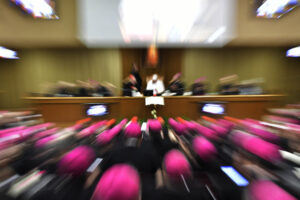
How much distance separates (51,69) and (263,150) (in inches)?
173

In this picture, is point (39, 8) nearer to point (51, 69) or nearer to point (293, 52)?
point (51, 69)

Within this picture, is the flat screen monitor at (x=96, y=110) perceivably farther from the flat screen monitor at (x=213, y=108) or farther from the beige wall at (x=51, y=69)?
the beige wall at (x=51, y=69)

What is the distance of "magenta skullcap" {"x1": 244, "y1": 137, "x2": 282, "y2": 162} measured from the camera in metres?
0.32

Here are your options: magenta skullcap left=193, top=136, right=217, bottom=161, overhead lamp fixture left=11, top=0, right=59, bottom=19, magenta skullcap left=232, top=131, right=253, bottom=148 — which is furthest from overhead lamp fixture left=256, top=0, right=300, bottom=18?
overhead lamp fixture left=11, top=0, right=59, bottom=19

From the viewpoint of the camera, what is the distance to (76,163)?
0.31m

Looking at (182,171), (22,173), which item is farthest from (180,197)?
(22,173)

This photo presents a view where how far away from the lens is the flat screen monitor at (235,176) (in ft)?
0.93

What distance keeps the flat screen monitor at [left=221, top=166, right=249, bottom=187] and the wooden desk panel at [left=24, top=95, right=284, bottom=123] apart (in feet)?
2.79

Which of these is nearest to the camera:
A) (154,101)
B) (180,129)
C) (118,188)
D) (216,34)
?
(118,188)

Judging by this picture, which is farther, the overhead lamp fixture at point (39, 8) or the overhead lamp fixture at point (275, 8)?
the overhead lamp fixture at point (275, 8)

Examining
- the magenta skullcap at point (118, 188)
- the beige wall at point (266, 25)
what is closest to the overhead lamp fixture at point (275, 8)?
the beige wall at point (266, 25)

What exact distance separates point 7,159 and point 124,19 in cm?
146

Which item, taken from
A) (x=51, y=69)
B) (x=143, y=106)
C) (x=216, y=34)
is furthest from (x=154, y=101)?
(x=51, y=69)

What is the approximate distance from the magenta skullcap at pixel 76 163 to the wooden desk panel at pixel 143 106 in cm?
86
